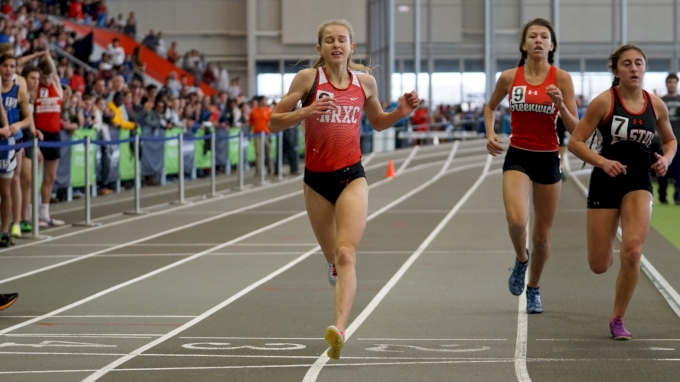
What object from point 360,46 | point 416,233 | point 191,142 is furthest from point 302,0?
point 416,233

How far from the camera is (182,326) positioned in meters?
7.73

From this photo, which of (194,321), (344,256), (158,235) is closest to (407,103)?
(344,256)

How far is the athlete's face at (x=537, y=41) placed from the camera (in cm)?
794

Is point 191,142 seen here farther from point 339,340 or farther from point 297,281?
point 339,340

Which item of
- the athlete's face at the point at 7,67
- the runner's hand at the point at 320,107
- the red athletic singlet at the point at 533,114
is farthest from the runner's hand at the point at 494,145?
the athlete's face at the point at 7,67

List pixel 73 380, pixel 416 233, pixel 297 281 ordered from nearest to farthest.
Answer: pixel 73 380 < pixel 297 281 < pixel 416 233

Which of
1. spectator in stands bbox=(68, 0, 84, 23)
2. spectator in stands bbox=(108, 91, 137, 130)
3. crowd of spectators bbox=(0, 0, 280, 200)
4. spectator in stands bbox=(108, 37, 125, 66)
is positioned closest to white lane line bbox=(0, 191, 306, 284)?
crowd of spectators bbox=(0, 0, 280, 200)

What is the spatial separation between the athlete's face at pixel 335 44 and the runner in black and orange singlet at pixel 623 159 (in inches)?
63.0

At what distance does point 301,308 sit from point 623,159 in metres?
2.64

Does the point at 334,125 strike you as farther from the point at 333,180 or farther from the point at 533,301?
the point at 533,301

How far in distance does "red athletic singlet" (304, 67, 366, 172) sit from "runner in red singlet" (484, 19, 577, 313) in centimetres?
143

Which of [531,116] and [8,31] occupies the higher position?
[8,31]

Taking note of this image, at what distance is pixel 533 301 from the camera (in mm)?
8258

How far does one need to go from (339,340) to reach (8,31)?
17.8m
